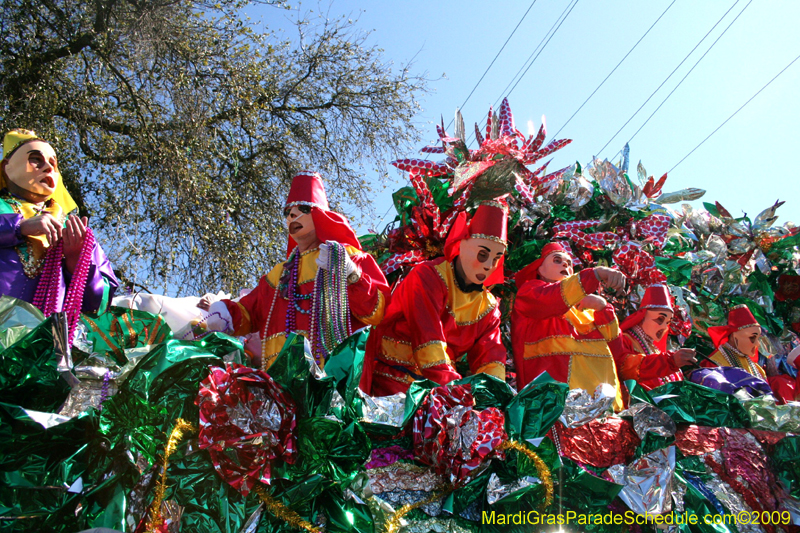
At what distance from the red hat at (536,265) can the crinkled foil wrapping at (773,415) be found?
1.40 metres

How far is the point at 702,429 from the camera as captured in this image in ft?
7.18

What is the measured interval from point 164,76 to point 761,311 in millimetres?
6378

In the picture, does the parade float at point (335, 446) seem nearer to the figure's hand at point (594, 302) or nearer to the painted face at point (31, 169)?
the painted face at point (31, 169)

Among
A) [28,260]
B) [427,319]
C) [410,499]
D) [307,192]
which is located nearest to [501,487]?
[410,499]

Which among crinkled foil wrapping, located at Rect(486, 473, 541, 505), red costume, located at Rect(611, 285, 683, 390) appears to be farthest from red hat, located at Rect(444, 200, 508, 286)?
crinkled foil wrapping, located at Rect(486, 473, 541, 505)

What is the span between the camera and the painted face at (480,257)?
2.95 metres

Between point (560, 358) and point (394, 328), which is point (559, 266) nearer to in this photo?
point (560, 358)

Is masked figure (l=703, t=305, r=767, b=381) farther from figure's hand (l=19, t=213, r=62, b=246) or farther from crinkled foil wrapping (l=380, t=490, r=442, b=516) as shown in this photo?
figure's hand (l=19, t=213, r=62, b=246)

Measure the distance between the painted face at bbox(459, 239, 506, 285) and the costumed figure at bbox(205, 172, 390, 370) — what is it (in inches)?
16.5

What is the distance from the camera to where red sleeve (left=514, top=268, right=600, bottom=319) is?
2.99 meters

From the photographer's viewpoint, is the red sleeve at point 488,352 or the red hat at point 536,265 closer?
the red sleeve at point 488,352

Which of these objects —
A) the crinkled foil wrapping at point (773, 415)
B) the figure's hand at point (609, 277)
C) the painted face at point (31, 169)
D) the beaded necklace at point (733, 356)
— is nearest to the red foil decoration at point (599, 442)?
the crinkled foil wrapping at point (773, 415)

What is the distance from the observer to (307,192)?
3.05 meters

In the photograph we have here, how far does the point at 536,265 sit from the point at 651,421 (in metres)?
1.61
